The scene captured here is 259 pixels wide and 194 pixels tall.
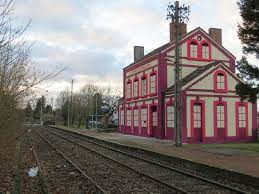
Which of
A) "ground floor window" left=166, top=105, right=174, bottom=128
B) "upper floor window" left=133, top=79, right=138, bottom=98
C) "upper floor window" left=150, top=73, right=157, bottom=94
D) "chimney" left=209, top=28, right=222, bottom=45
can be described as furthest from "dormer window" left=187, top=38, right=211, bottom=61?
"upper floor window" left=133, top=79, right=138, bottom=98

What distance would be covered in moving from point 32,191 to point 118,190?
2.41 m

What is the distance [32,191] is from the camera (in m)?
10.5

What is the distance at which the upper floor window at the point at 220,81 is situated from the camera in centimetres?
3106

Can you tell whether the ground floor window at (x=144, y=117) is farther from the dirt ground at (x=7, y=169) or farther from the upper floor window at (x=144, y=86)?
the dirt ground at (x=7, y=169)

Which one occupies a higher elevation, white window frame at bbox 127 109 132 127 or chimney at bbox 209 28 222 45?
chimney at bbox 209 28 222 45

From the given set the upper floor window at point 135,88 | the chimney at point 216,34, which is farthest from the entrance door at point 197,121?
the upper floor window at point 135,88

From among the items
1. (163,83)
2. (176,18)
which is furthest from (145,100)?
(176,18)

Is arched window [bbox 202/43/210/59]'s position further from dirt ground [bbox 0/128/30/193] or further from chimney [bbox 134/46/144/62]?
dirt ground [bbox 0/128/30/193]

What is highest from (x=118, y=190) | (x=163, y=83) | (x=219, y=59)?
(x=219, y=59)

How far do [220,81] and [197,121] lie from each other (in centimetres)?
408

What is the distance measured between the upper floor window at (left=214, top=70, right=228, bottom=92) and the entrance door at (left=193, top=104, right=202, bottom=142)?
2.29 meters

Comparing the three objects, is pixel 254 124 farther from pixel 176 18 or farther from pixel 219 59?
pixel 176 18

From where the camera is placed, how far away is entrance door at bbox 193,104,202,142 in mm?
29938

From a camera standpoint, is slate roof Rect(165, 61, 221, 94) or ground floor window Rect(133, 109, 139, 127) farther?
ground floor window Rect(133, 109, 139, 127)
